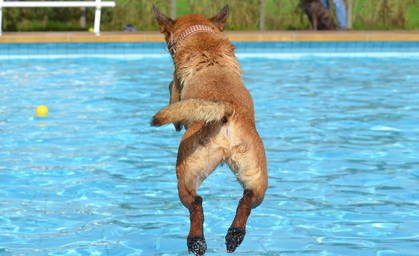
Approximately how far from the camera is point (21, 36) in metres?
14.2

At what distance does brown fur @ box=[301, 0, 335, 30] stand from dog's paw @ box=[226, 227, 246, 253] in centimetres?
1304

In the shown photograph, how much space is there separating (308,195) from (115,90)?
5538 millimetres

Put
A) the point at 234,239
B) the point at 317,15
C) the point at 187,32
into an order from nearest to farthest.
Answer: the point at 234,239, the point at 187,32, the point at 317,15

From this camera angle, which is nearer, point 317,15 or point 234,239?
point 234,239

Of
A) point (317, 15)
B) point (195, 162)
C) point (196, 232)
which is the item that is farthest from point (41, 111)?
point (317, 15)

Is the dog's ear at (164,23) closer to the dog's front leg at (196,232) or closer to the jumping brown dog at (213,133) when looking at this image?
the jumping brown dog at (213,133)

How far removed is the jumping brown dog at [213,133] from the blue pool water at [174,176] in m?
0.25

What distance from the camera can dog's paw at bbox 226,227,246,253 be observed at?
3.36 m

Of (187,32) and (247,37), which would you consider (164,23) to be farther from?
(247,37)

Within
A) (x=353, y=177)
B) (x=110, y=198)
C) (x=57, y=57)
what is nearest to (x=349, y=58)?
(x=57, y=57)

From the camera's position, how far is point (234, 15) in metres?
17.1

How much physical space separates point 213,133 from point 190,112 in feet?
1.05

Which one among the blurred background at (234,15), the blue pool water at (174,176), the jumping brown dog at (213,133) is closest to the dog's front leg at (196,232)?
the jumping brown dog at (213,133)

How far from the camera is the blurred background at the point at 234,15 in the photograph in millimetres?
16906
